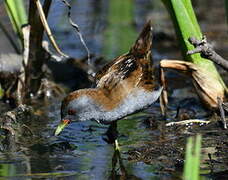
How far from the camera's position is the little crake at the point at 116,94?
5.38m

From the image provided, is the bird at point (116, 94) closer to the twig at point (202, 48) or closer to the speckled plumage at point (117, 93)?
the speckled plumage at point (117, 93)

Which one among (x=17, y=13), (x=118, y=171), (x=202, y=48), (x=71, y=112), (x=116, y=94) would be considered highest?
(x=17, y=13)

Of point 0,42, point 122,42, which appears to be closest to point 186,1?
point 0,42

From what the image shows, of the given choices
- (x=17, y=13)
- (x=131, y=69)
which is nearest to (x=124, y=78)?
(x=131, y=69)

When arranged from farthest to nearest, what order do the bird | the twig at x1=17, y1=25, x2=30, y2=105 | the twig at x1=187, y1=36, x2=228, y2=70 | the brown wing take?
1. the twig at x1=17, y1=25, x2=30, y2=105
2. the brown wing
3. the bird
4. the twig at x1=187, y1=36, x2=228, y2=70

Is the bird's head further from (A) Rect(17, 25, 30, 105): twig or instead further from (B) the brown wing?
(A) Rect(17, 25, 30, 105): twig

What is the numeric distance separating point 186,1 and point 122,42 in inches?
139

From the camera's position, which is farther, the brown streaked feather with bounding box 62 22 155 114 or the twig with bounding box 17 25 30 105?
the twig with bounding box 17 25 30 105

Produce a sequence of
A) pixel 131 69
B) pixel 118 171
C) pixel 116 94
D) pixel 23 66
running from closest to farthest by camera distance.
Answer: pixel 118 171 → pixel 116 94 → pixel 131 69 → pixel 23 66

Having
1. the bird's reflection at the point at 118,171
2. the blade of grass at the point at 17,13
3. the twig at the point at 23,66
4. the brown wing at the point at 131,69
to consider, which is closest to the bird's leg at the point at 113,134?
the bird's reflection at the point at 118,171

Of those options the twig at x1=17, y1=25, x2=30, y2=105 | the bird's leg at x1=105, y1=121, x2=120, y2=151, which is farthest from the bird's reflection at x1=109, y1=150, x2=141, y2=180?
the twig at x1=17, y1=25, x2=30, y2=105

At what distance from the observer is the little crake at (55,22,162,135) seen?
538 cm

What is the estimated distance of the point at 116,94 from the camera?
5531 millimetres

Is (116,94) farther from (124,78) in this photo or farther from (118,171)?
(118,171)
